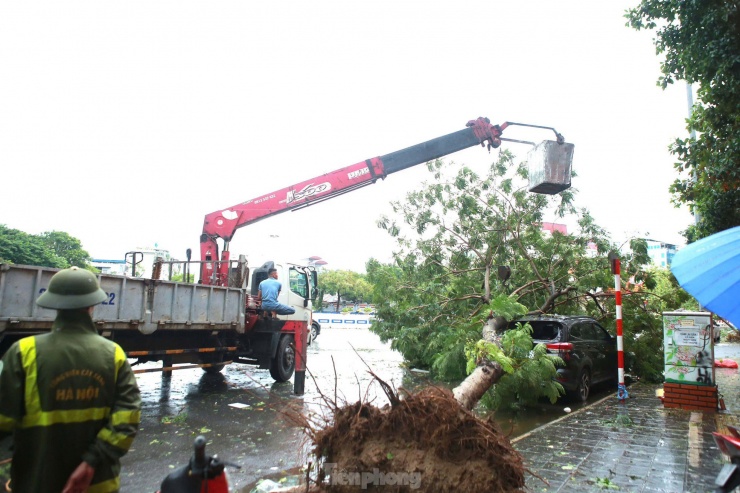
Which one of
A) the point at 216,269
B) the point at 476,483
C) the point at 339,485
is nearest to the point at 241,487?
the point at 339,485

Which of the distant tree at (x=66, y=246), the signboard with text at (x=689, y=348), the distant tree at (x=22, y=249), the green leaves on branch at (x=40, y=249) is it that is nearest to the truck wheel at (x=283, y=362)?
the signboard with text at (x=689, y=348)

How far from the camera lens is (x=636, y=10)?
367 inches

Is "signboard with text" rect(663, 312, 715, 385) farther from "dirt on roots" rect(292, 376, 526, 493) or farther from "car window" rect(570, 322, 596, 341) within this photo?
"dirt on roots" rect(292, 376, 526, 493)

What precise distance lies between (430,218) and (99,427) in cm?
1154

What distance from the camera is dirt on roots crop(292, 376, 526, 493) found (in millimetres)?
3111

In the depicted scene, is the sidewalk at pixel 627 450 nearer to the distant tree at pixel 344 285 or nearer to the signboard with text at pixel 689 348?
the signboard with text at pixel 689 348

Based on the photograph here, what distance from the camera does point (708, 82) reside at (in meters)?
8.33

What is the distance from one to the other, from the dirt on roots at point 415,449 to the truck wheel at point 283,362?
6.66 m

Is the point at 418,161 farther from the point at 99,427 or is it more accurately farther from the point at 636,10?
the point at 99,427

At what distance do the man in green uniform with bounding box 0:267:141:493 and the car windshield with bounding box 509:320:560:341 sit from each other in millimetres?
7272

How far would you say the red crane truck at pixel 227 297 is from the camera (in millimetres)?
5777

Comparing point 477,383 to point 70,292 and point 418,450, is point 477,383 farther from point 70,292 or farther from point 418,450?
point 70,292

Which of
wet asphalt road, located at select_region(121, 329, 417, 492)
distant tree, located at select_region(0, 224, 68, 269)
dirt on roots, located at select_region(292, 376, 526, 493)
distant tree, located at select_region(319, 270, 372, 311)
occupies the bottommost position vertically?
wet asphalt road, located at select_region(121, 329, 417, 492)

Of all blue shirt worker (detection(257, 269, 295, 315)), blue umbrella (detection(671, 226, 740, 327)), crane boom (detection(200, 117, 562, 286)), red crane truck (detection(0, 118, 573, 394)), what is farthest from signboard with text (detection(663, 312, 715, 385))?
blue shirt worker (detection(257, 269, 295, 315))
